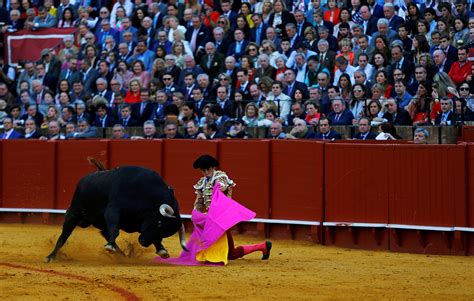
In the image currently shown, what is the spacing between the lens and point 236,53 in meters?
16.7

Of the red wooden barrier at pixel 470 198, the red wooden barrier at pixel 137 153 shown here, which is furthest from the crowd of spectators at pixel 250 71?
the red wooden barrier at pixel 470 198

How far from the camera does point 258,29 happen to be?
16672 mm

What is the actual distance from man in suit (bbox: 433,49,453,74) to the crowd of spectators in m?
0.02

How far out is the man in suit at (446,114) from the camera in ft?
44.3

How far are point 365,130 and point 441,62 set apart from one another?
4.66 ft

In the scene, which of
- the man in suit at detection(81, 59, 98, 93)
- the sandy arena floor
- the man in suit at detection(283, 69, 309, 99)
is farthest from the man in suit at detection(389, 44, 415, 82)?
the man in suit at detection(81, 59, 98, 93)

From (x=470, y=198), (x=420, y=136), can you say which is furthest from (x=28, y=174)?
(x=470, y=198)

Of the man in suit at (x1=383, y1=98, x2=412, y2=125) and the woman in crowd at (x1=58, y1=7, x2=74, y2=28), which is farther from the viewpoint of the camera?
the woman in crowd at (x1=58, y1=7, x2=74, y2=28)

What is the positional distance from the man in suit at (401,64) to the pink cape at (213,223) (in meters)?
4.13

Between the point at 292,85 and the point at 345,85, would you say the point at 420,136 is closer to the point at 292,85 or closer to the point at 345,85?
the point at 345,85

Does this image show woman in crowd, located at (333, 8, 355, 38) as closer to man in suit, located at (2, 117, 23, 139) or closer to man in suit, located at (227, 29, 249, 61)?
man in suit, located at (227, 29, 249, 61)

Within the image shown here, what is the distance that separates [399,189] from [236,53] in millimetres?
4921

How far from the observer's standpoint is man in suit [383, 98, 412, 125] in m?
13.9

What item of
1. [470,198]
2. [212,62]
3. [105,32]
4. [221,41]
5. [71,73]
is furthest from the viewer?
[105,32]
